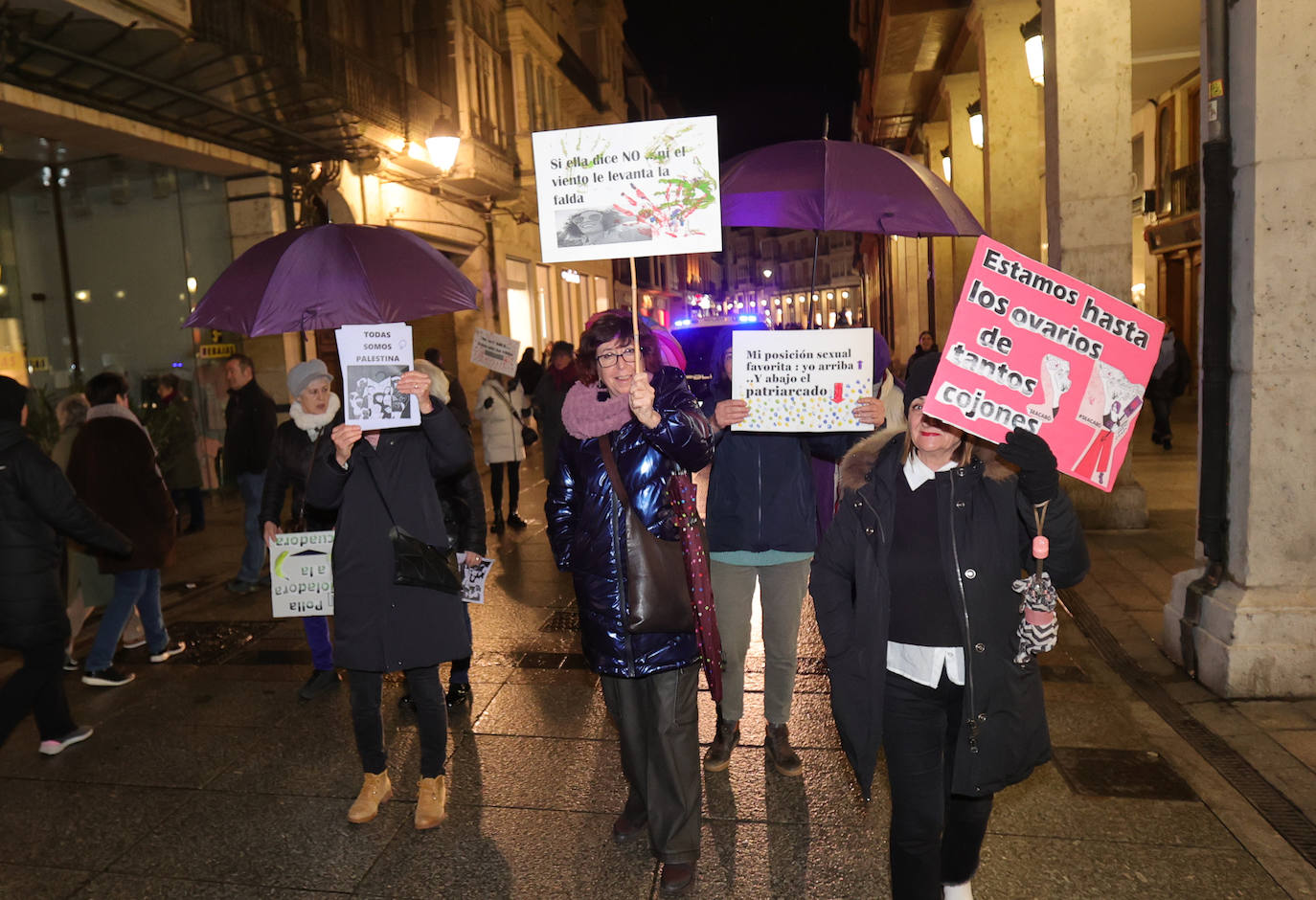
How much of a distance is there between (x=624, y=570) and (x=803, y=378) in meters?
1.11

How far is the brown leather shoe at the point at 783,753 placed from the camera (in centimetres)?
432

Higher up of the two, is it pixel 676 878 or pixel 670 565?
pixel 670 565

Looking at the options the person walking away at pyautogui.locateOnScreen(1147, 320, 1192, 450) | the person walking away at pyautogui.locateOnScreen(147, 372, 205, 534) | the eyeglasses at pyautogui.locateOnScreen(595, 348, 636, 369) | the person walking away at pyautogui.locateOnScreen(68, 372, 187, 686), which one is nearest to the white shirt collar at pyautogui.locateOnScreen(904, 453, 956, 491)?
the eyeglasses at pyautogui.locateOnScreen(595, 348, 636, 369)

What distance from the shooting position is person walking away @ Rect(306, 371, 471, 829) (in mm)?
3863

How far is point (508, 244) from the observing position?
23516mm

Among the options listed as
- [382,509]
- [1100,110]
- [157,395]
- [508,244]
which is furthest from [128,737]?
[508,244]

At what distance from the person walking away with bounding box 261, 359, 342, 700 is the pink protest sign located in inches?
111

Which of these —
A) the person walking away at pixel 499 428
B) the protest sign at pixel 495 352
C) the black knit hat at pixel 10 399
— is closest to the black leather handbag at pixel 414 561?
the black knit hat at pixel 10 399

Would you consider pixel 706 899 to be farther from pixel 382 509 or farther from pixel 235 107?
pixel 235 107

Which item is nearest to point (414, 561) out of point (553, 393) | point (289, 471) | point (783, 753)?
point (289, 471)

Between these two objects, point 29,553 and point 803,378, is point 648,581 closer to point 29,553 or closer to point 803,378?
point 803,378

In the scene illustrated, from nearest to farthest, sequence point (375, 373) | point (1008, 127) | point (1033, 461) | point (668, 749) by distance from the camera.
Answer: point (1033, 461), point (668, 749), point (375, 373), point (1008, 127)

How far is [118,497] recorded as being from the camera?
5.97 m

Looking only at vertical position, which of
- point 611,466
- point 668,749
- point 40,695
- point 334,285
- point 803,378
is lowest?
point 40,695
